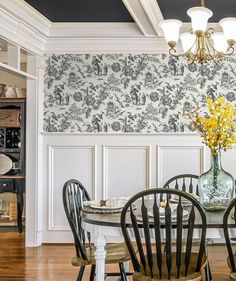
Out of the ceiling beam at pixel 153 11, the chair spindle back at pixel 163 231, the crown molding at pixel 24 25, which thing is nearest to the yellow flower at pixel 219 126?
the chair spindle back at pixel 163 231

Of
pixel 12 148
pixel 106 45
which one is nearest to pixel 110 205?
pixel 106 45

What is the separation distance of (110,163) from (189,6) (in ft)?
6.65

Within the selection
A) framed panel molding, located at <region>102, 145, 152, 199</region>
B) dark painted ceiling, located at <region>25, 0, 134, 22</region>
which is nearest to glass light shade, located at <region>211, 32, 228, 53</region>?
dark painted ceiling, located at <region>25, 0, 134, 22</region>

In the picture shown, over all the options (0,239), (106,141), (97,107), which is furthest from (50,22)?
(0,239)

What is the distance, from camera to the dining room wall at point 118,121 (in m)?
4.98

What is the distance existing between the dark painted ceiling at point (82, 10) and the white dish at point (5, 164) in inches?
84.0

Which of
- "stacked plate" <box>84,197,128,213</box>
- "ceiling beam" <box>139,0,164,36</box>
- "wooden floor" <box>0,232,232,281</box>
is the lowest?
"wooden floor" <box>0,232,232,281</box>

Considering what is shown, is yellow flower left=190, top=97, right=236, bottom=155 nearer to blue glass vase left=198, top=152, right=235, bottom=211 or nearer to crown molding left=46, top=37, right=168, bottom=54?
blue glass vase left=198, top=152, right=235, bottom=211

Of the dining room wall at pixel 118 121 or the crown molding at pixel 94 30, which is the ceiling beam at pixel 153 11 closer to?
the crown molding at pixel 94 30

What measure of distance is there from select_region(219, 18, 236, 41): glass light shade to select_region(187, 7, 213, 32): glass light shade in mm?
158

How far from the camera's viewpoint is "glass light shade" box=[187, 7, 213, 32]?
288 centimetres

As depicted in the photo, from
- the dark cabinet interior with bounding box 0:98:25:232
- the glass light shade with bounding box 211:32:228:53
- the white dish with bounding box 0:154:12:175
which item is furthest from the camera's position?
the white dish with bounding box 0:154:12:175

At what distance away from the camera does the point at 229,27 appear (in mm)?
3025

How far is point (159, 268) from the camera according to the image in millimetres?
2459
